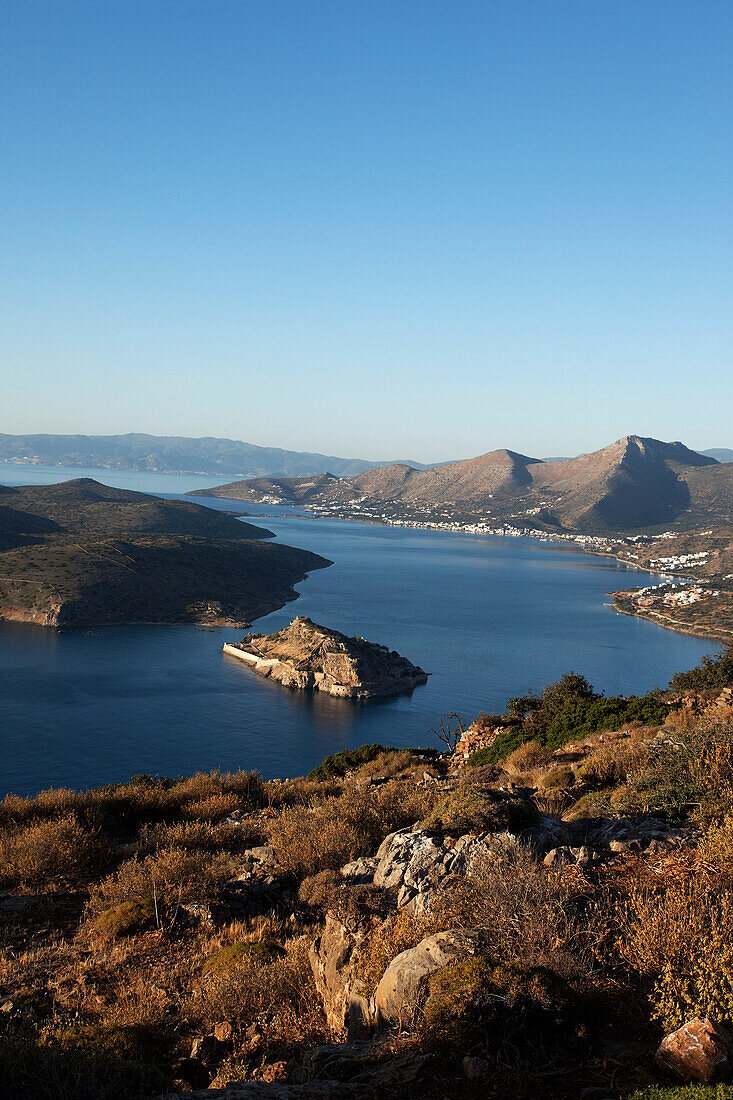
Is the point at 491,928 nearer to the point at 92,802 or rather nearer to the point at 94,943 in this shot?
the point at 94,943

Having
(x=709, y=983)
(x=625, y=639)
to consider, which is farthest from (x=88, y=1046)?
(x=625, y=639)

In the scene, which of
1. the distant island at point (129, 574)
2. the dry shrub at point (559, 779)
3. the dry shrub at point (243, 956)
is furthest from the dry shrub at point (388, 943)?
the distant island at point (129, 574)

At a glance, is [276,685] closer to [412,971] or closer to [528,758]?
[528,758]

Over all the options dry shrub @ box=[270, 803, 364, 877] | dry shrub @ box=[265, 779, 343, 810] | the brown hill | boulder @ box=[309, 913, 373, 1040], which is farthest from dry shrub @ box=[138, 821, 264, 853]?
A: the brown hill

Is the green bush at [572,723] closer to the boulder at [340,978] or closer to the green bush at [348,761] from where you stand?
the green bush at [348,761]

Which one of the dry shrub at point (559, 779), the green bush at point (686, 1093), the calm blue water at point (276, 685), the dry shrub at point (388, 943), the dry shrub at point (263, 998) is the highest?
the green bush at point (686, 1093)
